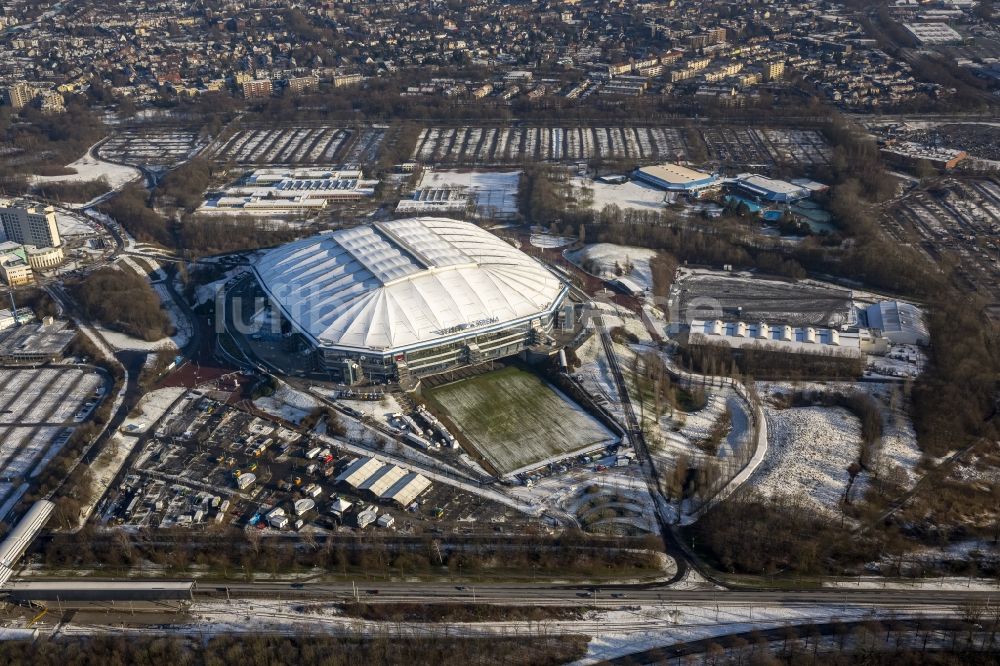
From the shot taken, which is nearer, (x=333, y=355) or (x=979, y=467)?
(x=979, y=467)

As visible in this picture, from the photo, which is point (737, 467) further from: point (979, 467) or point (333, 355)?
point (333, 355)

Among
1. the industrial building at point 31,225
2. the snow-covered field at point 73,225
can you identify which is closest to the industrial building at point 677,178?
the snow-covered field at point 73,225

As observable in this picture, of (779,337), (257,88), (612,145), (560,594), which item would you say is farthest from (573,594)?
(257,88)

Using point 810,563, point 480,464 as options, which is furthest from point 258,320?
point 810,563

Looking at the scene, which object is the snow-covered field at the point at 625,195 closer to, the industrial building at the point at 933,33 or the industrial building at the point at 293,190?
the industrial building at the point at 293,190

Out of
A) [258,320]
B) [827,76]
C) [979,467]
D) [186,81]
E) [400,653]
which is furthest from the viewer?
[186,81]

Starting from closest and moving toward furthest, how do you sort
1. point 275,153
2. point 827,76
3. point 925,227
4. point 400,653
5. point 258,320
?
point 400,653 < point 258,320 < point 925,227 < point 275,153 < point 827,76

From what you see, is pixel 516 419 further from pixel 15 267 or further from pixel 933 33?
pixel 933 33
